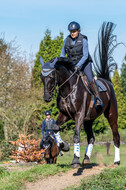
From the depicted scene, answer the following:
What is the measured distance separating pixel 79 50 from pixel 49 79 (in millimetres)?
1343

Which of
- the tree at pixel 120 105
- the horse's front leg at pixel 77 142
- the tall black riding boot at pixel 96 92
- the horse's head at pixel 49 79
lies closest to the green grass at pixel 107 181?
the horse's front leg at pixel 77 142

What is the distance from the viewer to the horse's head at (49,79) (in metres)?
7.07

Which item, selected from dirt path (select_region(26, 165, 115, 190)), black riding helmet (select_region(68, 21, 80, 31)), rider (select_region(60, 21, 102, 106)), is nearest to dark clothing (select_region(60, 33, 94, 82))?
rider (select_region(60, 21, 102, 106))

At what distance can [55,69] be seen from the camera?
730cm

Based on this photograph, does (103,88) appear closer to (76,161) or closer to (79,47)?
(79,47)

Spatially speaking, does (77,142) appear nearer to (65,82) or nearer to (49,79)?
(65,82)

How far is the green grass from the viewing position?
6.32 meters

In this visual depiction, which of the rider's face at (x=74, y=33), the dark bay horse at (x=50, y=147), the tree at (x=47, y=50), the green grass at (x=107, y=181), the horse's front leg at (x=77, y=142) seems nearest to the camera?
the green grass at (x=107, y=181)

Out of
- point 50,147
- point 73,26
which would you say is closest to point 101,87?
point 73,26

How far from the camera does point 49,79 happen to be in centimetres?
715

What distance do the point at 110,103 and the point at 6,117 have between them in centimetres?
1186

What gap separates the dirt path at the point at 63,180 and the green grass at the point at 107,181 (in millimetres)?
519

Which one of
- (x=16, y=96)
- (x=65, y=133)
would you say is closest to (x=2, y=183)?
(x=16, y=96)

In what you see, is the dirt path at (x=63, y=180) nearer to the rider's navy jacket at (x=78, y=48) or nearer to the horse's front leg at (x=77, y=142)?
the horse's front leg at (x=77, y=142)
